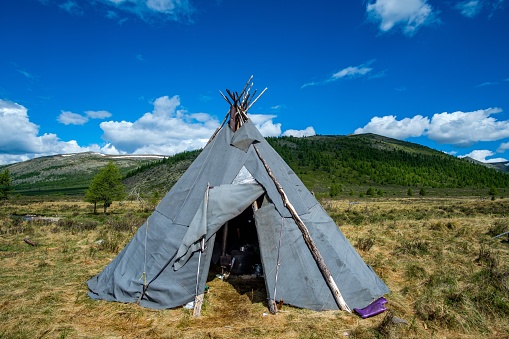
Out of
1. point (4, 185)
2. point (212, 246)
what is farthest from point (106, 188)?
point (212, 246)

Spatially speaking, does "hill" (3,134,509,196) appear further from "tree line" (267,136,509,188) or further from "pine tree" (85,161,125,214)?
"pine tree" (85,161,125,214)

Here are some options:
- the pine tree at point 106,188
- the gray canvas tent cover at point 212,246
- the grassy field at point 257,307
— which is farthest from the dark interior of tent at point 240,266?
the pine tree at point 106,188

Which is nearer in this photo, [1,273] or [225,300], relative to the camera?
[225,300]

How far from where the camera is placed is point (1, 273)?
1020cm

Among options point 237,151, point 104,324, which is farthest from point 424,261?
point 104,324

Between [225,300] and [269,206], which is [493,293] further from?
[225,300]

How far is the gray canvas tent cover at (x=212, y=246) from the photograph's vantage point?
24.3ft

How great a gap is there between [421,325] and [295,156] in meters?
132

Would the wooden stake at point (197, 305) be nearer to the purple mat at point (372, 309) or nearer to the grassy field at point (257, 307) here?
the grassy field at point (257, 307)

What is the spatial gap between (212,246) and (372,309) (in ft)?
14.3

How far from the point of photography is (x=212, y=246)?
772cm

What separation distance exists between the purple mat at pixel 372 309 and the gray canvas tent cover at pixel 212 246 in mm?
159

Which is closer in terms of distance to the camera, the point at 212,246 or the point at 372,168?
the point at 212,246

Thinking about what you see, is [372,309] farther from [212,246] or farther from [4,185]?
[4,185]
